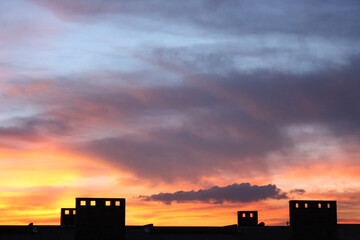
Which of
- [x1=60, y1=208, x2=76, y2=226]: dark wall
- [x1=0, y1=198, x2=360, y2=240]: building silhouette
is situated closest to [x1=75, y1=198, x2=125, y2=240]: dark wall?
[x1=0, y1=198, x2=360, y2=240]: building silhouette

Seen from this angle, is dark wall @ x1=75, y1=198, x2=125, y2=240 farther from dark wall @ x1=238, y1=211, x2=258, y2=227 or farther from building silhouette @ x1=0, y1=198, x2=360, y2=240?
dark wall @ x1=238, y1=211, x2=258, y2=227

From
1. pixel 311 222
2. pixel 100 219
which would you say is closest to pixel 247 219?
pixel 311 222

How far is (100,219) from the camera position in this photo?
5991cm

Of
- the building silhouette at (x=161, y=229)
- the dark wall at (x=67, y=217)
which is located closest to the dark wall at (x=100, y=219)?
the building silhouette at (x=161, y=229)

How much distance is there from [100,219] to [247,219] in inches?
1054

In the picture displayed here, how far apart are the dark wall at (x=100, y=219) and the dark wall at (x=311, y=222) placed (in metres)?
17.8

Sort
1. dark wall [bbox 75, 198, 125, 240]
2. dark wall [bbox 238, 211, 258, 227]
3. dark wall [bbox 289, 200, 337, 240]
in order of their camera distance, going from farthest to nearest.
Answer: dark wall [bbox 238, 211, 258, 227], dark wall [bbox 289, 200, 337, 240], dark wall [bbox 75, 198, 125, 240]

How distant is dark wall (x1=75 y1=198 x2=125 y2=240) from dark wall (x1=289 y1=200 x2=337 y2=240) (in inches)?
702

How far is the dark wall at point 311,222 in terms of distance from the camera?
221ft

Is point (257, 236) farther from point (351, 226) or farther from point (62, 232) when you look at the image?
point (62, 232)

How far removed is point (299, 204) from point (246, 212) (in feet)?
49.9

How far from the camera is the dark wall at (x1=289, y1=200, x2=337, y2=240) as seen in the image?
67250 millimetres

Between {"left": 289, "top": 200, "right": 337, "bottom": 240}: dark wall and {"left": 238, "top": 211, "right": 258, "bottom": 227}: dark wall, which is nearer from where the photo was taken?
{"left": 289, "top": 200, "right": 337, "bottom": 240}: dark wall

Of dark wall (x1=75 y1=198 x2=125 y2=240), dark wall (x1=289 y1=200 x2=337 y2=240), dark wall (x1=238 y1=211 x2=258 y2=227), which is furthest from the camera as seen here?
dark wall (x1=238 y1=211 x2=258 y2=227)
